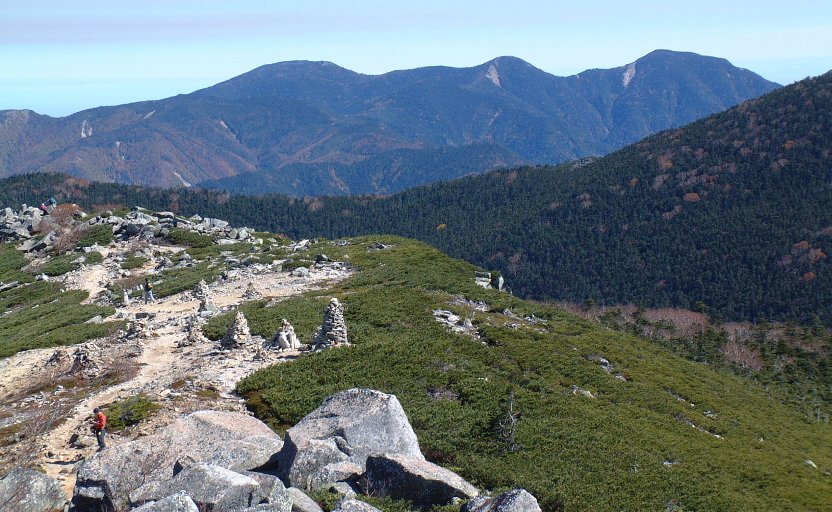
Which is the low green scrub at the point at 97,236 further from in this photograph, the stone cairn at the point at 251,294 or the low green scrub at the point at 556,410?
the low green scrub at the point at 556,410

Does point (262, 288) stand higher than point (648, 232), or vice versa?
Answer: point (262, 288)

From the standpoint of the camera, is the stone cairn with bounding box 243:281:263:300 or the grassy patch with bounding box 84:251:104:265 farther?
the grassy patch with bounding box 84:251:104:265

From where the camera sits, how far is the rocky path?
778 inches

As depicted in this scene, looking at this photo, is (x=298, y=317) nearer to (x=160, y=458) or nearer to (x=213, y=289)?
(x=213, y=289)

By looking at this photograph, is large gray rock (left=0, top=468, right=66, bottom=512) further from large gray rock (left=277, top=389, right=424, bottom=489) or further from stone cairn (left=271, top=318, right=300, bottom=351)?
stone cairn (left=271, top=318, right=300, bottom=351)

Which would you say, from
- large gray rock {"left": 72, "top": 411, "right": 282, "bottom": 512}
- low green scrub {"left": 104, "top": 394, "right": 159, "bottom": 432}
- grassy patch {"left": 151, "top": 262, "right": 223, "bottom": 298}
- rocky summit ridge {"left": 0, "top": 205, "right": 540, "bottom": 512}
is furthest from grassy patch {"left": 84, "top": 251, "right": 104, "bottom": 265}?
large gray rock {"left": 72, "top": 411, "right": 282, "bottom": 512}

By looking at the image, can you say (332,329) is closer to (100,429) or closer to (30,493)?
(100,429)

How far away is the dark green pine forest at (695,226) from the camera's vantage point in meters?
146

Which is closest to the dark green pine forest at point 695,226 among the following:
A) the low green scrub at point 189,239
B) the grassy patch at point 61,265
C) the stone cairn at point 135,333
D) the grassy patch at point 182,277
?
the low green scrub at point 189,239

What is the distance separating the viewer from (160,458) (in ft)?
52.7

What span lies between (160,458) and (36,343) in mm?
23540

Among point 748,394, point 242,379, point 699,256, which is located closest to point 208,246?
point 242,379

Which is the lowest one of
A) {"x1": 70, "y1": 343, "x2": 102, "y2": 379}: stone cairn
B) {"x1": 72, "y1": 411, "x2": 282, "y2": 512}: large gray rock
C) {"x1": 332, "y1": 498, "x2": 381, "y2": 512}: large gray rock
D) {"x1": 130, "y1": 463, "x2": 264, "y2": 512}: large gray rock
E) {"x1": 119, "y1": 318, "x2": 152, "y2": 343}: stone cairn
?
{"x1": 119, "y1": 318, "x2": 152, "y2": 343}: stone cairn

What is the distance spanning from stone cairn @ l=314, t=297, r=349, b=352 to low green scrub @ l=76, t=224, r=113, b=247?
47012mm
